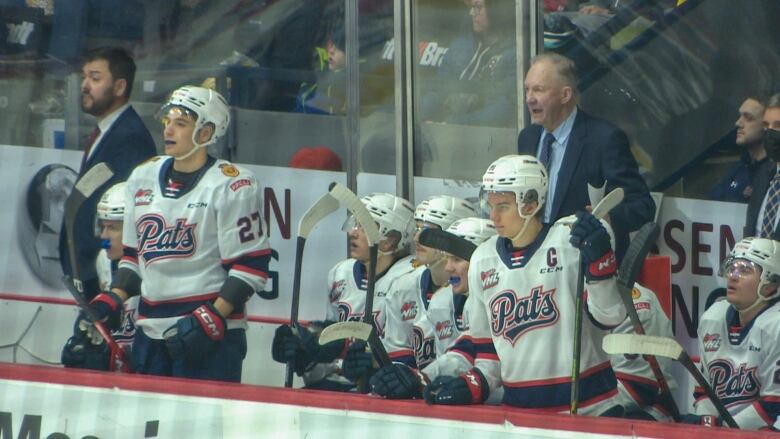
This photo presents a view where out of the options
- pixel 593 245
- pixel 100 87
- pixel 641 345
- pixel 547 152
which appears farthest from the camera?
pixel 100 87

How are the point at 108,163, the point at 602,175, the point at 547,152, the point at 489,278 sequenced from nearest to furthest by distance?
the point at 489,278 < the point at 602,175 < the point at 547,152 < the point at 108,163

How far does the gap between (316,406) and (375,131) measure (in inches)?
72.8

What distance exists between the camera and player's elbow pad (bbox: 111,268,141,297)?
4691 millimetres

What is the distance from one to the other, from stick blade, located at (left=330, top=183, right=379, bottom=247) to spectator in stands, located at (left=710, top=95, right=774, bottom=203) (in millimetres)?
1173

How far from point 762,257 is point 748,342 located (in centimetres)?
24

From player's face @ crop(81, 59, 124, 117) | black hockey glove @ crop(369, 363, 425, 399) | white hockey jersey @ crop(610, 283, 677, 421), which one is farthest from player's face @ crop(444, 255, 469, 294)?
player's face @ crop(81, 59, 124, 117)

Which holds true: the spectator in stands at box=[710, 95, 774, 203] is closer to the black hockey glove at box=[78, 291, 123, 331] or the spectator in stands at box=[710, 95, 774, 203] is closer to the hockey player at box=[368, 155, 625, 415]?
the hockey player at box=[368, 155, 625, 415]

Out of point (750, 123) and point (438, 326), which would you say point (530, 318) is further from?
point (750, 123)

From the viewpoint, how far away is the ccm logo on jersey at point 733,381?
4297 millimetres

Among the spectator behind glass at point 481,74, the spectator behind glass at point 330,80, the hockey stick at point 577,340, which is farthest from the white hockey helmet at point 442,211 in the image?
the hockey stick at point 577,340

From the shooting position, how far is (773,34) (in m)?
4.78

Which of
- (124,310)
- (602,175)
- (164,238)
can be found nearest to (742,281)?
(602,175)

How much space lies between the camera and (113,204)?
5.21 m

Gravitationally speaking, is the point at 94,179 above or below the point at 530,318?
above
